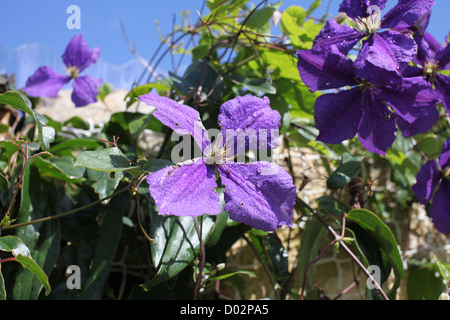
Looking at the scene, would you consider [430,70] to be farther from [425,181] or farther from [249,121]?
[249,121]

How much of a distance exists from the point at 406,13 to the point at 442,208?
0.39 metres

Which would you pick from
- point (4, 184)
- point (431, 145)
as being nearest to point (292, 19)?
point (431, 145)

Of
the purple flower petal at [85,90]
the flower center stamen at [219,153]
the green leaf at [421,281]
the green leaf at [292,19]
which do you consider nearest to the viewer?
the flower center stamen at [219,153]

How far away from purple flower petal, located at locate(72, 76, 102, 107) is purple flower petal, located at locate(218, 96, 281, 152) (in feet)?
1.78

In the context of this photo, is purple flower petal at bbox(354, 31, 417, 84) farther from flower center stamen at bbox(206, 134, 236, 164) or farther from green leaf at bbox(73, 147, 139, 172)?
green leaf at bbox(73, 147, 139, 172)

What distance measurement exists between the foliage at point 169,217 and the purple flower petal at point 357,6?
0.15 m

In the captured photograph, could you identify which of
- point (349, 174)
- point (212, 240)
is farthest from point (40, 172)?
point (349, 174)

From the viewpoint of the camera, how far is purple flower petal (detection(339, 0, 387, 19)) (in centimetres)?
71

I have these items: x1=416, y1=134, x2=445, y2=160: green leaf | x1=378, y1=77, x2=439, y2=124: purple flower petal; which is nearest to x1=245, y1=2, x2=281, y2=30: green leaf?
x1=378, y1=77, x2=439, y2=124: purple flower petal

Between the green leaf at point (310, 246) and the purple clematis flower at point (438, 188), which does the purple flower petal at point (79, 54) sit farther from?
the purple clematis flower at point (438, 188)

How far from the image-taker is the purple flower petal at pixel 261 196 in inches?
20.6

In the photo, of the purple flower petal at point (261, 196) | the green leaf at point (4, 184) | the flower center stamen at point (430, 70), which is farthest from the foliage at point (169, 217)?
the flower center stamen at point (430, 70)

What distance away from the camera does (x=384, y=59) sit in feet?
2.08
